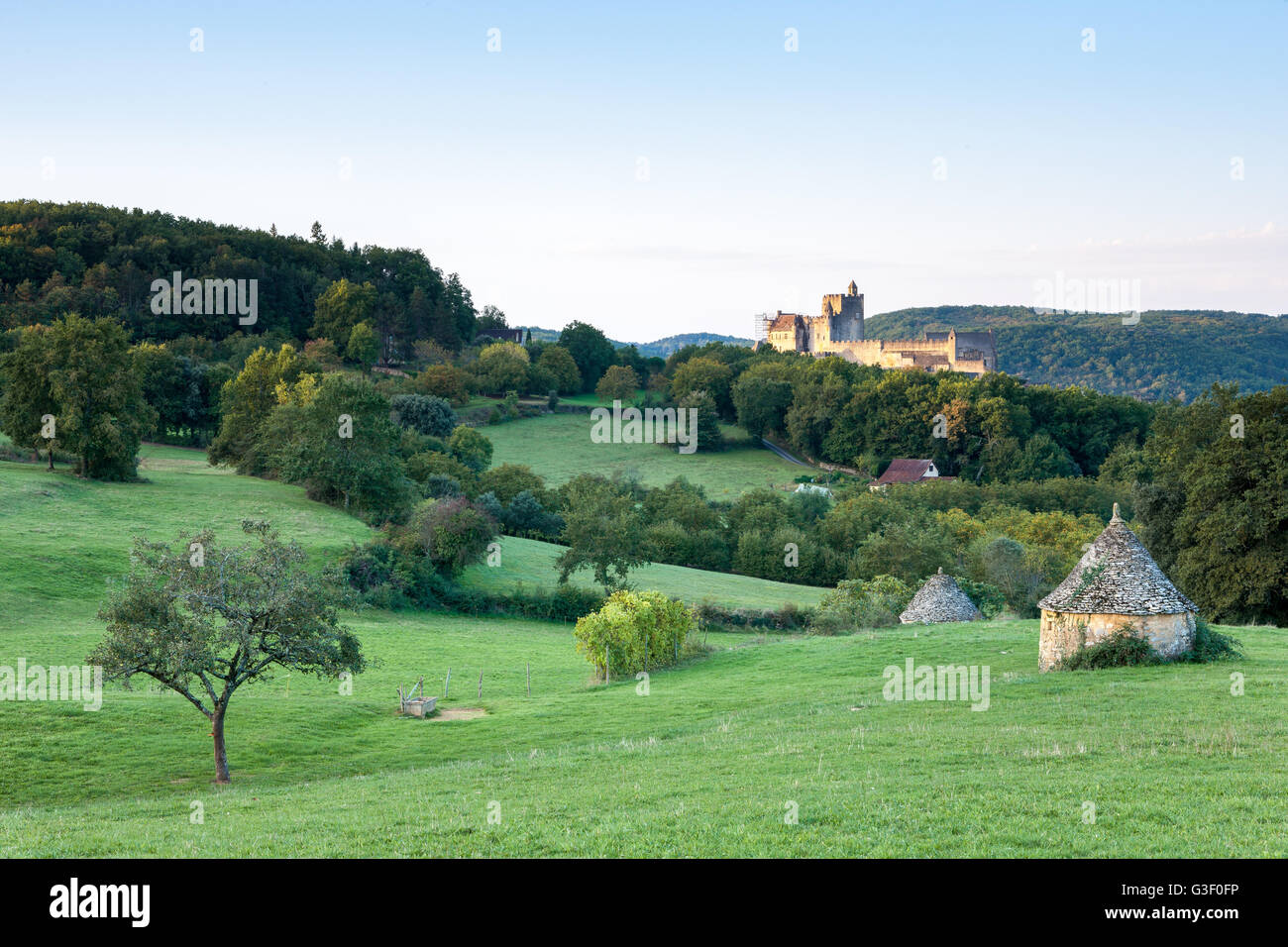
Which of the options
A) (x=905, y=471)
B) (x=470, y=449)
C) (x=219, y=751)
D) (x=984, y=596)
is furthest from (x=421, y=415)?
(x=219, y=751)

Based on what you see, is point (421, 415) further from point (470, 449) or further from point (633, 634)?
point (633, 634)

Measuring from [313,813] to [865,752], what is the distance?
32.9 feet

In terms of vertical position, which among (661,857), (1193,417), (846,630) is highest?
(1193,417)

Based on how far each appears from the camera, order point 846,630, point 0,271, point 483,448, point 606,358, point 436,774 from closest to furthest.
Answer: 1. point 436,774
2. point 846,630
3. point 483,448
4. point 0,271
5. point 606,358

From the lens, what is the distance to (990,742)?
18859mm

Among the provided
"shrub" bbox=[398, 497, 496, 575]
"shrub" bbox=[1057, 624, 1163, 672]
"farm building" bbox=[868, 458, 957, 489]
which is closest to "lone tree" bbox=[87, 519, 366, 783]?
"shrub" bbox=[1057, 624, 1163, 672]

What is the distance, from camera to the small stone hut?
1740 inches

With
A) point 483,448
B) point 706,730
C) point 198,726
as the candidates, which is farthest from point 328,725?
point 483,448

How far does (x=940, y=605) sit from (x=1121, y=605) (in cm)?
1786

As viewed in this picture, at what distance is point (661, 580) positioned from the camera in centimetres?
6328

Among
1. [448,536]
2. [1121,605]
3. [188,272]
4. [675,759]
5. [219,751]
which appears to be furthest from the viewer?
[188,272]

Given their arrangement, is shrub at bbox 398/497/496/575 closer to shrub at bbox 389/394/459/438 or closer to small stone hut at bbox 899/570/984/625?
small stone hut at bbox 899/570/984/625
